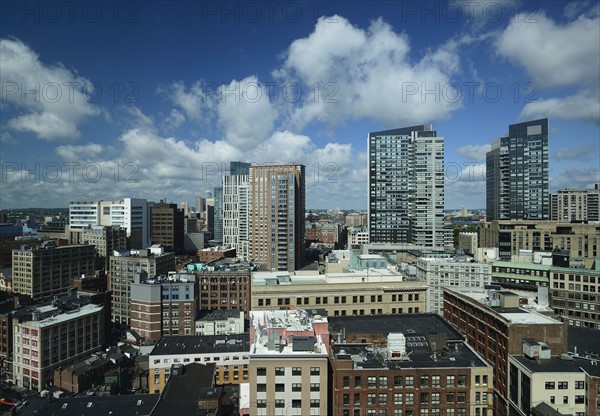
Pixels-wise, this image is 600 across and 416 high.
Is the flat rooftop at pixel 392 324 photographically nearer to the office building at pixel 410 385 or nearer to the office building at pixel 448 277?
the office building at pixel 410 385

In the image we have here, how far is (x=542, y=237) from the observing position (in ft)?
324

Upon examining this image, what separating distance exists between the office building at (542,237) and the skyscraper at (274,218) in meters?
51.2

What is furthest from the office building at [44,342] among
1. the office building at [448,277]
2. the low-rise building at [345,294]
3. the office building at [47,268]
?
the office building at [448,277]

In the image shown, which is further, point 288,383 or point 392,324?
point 392,324

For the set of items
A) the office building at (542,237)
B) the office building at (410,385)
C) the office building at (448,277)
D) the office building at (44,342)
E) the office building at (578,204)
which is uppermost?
the office building at (578,204)

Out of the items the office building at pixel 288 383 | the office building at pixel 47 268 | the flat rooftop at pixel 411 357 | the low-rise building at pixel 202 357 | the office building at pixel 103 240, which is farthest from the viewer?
the office building at pixel 103 240

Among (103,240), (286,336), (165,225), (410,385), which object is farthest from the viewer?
(165,225)

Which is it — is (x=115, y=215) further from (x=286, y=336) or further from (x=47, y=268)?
(x=286, y=336)

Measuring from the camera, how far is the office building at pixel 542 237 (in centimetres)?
8725

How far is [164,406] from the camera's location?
111ft

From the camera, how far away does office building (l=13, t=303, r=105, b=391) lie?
52625 mm

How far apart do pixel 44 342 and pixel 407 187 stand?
107661 mm

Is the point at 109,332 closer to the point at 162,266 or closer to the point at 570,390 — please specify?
the point at 162,266

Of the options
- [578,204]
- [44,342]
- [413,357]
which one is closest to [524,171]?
[578,204]
